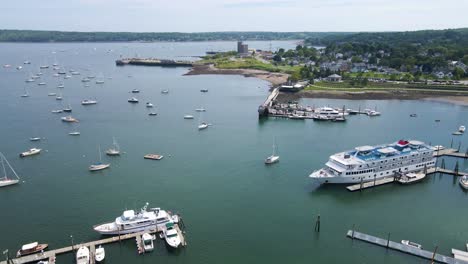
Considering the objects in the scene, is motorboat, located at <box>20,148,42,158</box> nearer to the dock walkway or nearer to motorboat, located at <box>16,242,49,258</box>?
motorboat, located at <box>16,242,49,258</box>

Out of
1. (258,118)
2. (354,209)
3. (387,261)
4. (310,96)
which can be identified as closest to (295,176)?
(354,209)

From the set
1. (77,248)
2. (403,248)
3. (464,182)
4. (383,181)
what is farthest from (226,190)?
(464,182)

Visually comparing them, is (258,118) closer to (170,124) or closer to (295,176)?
(170,124)

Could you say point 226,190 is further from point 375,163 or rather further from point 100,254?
point 375,163

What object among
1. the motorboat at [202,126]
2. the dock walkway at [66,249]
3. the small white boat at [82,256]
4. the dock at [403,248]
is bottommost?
the dock at [403,248]

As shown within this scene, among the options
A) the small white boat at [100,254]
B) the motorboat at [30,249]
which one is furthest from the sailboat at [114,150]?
the small white boat at [100,254]

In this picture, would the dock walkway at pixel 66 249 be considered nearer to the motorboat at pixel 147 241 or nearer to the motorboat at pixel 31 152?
the motorboat at pixel 147 241

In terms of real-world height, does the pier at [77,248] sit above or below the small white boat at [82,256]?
below
